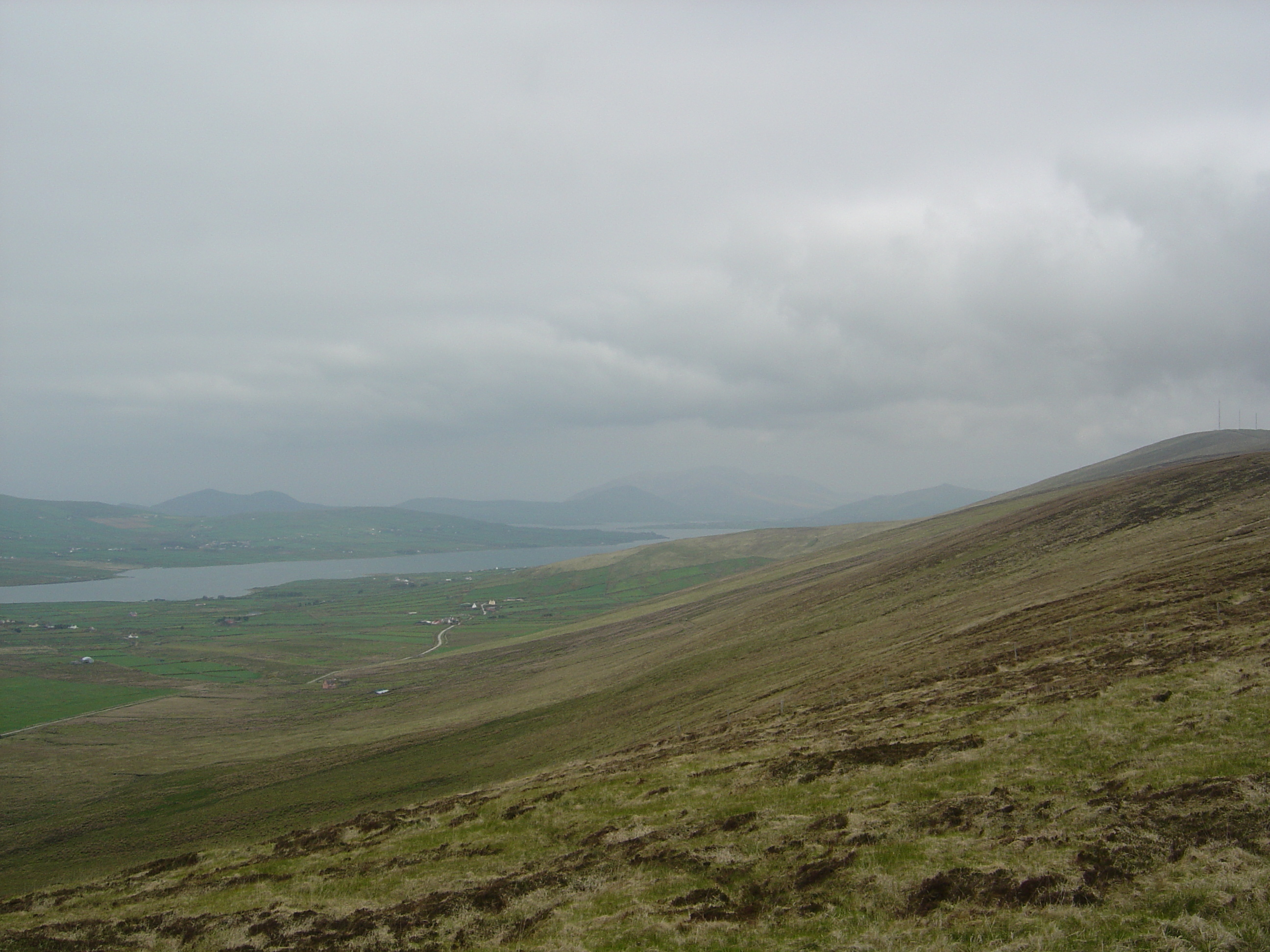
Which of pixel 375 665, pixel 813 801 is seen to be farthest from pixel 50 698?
pixel 813 801

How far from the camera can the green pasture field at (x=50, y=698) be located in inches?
4053

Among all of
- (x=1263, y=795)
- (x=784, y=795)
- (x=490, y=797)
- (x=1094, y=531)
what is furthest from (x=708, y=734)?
(x=1094, y=531)

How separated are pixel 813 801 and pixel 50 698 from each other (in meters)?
143

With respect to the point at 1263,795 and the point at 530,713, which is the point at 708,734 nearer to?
the point at 1263,795

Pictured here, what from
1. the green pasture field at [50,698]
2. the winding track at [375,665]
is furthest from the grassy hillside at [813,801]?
the winding track at [375,665]

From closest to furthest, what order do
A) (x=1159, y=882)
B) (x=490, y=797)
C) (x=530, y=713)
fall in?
(x=1159, y=882) < (x=490, y=797) < (x=530, y=713)

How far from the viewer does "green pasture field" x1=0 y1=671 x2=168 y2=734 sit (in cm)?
10294

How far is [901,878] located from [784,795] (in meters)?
8.56

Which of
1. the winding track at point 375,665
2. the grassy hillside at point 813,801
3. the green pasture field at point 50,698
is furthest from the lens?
the winding track at point 375,665

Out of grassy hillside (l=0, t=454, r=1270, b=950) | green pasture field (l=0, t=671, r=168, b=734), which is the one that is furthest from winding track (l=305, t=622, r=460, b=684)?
grassy hillside (l=0, t=454, r=1270, b=950)

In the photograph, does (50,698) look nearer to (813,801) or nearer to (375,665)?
Answer: (375,665)

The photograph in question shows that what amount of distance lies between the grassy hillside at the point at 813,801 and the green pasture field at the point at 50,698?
1558 inches

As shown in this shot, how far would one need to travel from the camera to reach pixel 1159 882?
1461 centimetres

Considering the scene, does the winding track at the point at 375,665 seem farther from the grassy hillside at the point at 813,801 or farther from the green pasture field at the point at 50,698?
the grassy hillside at the point at 813,801
